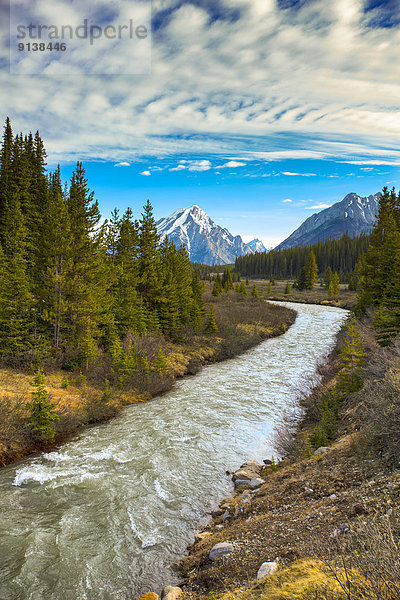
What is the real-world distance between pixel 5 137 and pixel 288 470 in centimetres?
4345

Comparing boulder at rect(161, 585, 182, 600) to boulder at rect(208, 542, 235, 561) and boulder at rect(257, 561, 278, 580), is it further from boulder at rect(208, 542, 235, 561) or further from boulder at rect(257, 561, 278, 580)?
boulder at rect(257, 561, 278, 580)

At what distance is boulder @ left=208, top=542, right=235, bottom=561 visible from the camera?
597cm

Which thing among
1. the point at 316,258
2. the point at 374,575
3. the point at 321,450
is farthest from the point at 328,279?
the point at 374,575

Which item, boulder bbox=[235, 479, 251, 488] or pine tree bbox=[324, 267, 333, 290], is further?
pine tree bbox=[324, 267, 333, 290]

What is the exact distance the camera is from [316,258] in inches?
5561

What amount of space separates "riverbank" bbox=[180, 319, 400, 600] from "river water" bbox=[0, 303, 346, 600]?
1136mm

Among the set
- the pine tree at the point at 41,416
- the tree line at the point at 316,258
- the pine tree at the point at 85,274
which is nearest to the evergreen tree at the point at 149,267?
the pine tree at the point at 85,274

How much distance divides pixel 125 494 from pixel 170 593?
4220mm

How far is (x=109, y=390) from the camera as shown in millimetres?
17078

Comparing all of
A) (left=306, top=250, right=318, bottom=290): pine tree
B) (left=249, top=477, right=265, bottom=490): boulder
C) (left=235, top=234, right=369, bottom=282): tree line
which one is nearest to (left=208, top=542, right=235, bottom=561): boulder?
(left=249, top=477, right=265, bottom=490): boulder

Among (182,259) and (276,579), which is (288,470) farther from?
(182,259)

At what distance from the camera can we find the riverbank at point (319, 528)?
339 cm

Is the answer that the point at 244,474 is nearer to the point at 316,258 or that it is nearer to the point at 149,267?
the point at 149,267

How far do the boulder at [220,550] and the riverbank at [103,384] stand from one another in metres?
8.40
